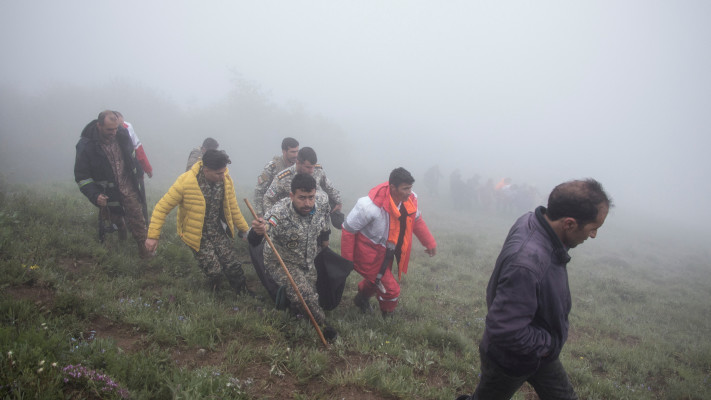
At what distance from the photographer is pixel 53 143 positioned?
84.8ft

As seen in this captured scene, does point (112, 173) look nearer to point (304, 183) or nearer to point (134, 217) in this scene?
point (134, 217)

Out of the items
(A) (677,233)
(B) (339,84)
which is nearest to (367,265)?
(A) (677,233)

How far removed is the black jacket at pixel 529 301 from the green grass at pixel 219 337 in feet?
Result: 4.94

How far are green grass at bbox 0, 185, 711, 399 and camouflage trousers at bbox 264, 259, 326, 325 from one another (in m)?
0.20

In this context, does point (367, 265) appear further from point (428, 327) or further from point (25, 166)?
point (25, 166)

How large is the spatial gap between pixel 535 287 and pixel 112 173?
5.85 metres

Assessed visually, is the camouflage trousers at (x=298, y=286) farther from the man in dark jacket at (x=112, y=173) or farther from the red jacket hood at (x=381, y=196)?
the man in dark jacket at (x=112, y=173)

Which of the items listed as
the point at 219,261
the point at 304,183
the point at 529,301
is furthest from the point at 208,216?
the point at 529,301

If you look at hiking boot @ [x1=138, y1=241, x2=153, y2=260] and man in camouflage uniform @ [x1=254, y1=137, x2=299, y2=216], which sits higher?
man in camouflage uniform @ [x1=254, y1=137, x2=299, y2=216]

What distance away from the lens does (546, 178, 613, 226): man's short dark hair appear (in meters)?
2.09

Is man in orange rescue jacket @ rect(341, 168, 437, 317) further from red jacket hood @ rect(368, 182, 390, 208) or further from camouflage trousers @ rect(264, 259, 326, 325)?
camouflage trousers @ rect(264, 259, 326, 325)

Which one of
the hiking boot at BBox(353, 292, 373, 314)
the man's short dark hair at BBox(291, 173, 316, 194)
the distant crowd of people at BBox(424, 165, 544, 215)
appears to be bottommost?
the distant crowd of people at BBox(424, 165, 544, 215)

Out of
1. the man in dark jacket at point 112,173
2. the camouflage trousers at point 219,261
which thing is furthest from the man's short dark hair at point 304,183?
the man in dark jacket at point 112,173

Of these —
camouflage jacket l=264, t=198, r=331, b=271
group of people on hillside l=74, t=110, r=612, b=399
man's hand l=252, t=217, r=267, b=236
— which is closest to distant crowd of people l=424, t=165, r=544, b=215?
group of people on hillside l=74, t=110, r=612, b=399
